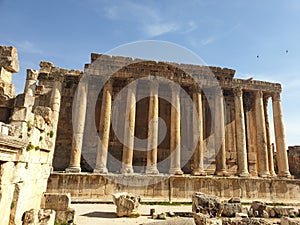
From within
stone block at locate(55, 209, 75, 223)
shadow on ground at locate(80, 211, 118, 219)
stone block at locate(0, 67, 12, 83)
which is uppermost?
stone block at locate(0, 67, 12, 83)

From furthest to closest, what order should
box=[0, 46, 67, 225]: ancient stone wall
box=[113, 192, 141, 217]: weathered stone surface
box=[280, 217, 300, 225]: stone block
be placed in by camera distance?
box=[113, 192, 141, 217]: weathered stone surface
box=[280, 217, 300, 225]: stone block
box=[0, 46, 67, 225]: ancient stone wall

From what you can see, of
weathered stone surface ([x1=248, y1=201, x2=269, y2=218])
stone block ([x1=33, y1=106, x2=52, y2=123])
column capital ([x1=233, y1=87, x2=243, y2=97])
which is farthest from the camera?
column capital ([x1=233, y1=87, x2=243, y2=97])

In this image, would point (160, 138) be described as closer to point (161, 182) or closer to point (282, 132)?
point (161, 182)

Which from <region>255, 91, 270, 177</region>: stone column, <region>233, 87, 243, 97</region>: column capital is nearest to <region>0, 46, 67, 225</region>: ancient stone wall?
<region>233, 87, 243, 97</region>: column capital

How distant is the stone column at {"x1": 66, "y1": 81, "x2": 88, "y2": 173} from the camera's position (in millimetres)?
15836

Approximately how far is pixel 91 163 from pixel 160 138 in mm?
6232

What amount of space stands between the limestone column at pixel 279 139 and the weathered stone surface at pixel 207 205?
1129 centimetres

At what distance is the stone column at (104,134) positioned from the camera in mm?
15992

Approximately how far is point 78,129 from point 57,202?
819 cm

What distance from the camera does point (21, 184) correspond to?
6805mm

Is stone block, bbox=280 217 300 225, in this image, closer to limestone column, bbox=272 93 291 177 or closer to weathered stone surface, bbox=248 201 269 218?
weathered stone surface, bbox=248 201 269 218

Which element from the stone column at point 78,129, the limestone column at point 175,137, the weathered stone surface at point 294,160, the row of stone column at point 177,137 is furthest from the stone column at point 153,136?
the weathered stone surface at point 294,160

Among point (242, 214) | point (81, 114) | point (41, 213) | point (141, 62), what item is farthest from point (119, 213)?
point (141, 62)

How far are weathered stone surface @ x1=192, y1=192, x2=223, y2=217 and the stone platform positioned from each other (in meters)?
4.66
